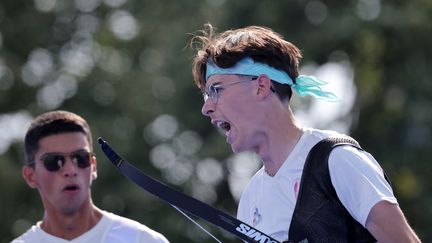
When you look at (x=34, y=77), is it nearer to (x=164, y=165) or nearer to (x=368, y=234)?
(x=164, y=165)

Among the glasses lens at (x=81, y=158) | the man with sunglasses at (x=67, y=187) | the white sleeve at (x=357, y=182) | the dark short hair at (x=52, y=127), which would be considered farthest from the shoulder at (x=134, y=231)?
the white sleeve at (x=357, y=182)

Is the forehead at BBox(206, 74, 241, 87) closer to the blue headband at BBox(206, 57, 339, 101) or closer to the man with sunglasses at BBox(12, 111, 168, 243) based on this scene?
the blue headband at BBox(206, 57, 339, 101)

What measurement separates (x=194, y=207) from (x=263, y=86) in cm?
58

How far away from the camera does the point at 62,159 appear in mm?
7551

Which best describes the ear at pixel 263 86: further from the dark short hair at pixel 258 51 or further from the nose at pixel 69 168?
the nose at pixel 69 168

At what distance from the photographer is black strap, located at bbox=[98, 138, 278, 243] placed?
5.39 meters

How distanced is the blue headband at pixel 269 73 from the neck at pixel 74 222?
1729 mm

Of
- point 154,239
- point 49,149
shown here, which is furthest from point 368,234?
point 49,149

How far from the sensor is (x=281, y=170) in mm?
5504

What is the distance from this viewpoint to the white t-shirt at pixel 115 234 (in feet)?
22.7

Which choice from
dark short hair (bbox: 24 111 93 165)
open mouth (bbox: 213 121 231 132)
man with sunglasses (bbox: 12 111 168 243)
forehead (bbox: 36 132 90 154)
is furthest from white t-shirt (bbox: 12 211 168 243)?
open mouth (bbox: 213 121 231 132)

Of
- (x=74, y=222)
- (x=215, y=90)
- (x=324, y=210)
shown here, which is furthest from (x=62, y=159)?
(x=324, y=210)

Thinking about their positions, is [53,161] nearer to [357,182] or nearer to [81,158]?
[81,158]

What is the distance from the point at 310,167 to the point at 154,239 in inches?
69.1
